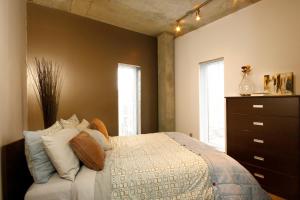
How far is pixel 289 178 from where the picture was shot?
2197 mm

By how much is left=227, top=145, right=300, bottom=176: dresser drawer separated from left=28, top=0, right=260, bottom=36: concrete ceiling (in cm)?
221

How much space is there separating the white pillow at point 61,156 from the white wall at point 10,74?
39 cm

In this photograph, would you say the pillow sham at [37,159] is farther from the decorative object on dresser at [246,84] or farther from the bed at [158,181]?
the decorative object on dresser at [246,84]

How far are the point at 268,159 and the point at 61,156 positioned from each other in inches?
92.1

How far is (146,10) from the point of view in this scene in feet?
10.8

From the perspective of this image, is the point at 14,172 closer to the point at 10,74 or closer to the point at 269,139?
the point at 10,74

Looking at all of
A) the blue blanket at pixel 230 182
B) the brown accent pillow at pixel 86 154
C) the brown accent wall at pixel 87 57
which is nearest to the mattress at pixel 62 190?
the brown accent pillow at pixel 86 154

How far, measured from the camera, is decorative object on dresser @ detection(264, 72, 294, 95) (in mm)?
2492

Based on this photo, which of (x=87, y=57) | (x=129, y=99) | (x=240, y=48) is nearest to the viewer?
(x=240, y=48)

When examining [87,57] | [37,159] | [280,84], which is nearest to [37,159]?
[37,159]

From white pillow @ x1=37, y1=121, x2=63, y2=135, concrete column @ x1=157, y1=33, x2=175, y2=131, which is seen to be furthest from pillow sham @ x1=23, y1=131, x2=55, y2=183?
concrete column @ x1=157, y1=33, x2=175, y2=131

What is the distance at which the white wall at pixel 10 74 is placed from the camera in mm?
1613

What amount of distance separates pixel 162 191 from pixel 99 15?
10.3ft

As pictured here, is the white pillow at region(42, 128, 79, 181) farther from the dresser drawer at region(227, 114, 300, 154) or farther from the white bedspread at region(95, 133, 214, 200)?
the dresser drawer at region(227, 114, 300, 154)
